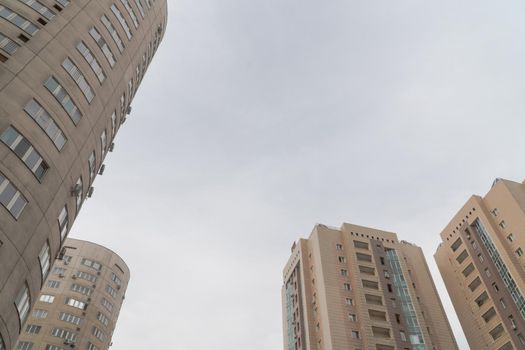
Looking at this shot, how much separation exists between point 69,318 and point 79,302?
3191 mm

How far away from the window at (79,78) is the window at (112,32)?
23.7ft

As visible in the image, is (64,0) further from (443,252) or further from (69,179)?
(443,252)

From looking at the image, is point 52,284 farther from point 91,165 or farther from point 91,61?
point 91,61

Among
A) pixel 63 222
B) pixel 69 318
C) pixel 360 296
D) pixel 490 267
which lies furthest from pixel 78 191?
pixel 490 267

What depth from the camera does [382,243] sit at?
72188 mm

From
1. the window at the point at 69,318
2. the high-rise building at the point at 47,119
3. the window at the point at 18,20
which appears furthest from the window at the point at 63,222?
the window at the point at 69,318

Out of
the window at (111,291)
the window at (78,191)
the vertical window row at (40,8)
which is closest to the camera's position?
the window at (78,191)

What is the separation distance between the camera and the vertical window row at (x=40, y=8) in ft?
101

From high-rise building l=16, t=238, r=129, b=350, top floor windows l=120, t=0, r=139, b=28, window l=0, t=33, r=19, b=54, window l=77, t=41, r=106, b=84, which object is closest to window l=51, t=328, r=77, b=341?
high-rise building l=16, t=238, r=129, b=350

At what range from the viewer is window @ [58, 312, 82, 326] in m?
65.1

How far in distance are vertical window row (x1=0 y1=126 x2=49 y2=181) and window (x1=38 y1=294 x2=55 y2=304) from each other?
49597 millimetres

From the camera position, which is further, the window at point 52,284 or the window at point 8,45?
the window at point 52,284

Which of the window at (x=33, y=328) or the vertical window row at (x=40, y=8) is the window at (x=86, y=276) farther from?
the vertical window row at (x=40, y=8)

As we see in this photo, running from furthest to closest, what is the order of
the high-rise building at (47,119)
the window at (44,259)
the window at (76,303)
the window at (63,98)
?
the window at (76,303)
the window at (63,98)
the window at (44,259)
the high-rise building at (47,119)
